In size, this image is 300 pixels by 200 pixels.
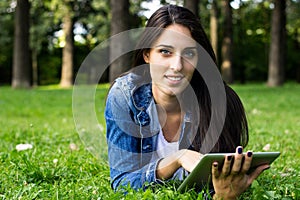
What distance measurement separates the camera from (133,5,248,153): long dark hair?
275 centimetres

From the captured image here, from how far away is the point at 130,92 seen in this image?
285 centimetres

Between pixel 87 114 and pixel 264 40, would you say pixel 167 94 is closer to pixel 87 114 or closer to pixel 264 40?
pixel 87 114

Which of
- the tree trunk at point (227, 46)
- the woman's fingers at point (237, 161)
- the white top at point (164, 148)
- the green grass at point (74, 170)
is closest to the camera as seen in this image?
the woman's fingers at point (237, 161)

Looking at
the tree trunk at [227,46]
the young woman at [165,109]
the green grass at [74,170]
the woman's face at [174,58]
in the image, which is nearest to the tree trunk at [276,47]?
the tree trunk at [227,46]

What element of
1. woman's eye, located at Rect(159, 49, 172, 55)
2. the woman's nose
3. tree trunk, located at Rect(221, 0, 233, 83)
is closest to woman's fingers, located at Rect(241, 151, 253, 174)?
the woman's nose

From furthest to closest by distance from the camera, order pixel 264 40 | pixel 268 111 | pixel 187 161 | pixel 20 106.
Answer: pixel 264 40
pixel 20 106
pixel 268 111
pixel 187 161

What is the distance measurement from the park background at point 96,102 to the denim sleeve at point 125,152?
0.13m

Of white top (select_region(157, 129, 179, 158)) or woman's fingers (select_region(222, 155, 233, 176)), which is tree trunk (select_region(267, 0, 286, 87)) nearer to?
white top (select_region(157, 129, 179, 158))

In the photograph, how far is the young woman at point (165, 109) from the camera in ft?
8.80

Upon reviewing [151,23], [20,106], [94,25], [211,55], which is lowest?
[20,106]

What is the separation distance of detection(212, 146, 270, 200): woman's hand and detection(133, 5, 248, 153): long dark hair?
43 centimetres

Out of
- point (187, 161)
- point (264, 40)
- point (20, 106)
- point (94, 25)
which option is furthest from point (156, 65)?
point (264, 40)

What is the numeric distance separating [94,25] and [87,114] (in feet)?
72.3

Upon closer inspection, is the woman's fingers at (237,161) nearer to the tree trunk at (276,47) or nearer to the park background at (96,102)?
the park background at (96,102)
